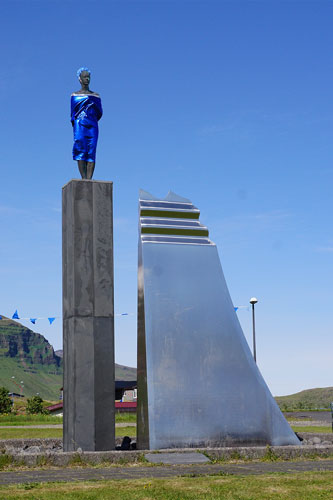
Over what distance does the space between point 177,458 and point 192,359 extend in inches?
102

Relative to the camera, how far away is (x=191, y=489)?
9.92m

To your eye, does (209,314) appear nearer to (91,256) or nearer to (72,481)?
(91,256)

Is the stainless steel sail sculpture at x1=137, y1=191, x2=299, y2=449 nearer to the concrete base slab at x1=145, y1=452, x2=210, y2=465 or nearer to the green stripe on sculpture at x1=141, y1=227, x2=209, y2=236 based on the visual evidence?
the green stripe on sculpture at x1=141, y1=227, x2=209, y2=236

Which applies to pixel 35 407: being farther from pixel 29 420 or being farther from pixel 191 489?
pixel 191 489

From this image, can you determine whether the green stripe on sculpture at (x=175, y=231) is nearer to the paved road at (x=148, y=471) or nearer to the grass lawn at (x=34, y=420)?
the paved road at (x=148, y=471)

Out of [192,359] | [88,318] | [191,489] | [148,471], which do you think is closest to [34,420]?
[88,318]

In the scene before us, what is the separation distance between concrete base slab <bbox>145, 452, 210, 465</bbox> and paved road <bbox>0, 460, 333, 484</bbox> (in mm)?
312

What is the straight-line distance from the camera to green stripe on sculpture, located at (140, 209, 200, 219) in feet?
52.6

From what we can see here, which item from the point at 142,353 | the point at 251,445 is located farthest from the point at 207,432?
the point at 142,353

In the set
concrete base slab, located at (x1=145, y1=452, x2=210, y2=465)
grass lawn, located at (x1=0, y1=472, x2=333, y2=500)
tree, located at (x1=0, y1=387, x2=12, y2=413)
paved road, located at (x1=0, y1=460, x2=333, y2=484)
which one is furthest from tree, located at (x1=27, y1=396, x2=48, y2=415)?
grass lawn, located at (x1=0, y1=472, x2=333, y2=500)

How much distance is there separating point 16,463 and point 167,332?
4.35m

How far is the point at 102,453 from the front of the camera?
12.9 meters

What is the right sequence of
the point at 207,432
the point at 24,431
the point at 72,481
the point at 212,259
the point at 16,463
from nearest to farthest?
the point at 72,481, the point at 16,463, the point at 207,432, the point at 212,259, the point at 24,431

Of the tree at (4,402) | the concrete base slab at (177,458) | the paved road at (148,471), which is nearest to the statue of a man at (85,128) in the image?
the concrete base slab at (177,458)
